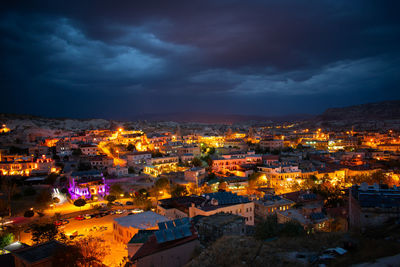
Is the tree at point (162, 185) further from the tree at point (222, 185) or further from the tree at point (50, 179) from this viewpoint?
the tree at point (50, 179)

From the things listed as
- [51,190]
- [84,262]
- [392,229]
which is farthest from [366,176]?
[51,190]

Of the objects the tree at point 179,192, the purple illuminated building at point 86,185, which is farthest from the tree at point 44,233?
the tree at point 179,192

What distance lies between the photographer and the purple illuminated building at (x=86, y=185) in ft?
96.5

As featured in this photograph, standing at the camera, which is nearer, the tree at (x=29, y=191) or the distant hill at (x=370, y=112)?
the tree at (x=29, y=191)

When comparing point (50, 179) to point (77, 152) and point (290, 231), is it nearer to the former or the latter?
point (77, 152)

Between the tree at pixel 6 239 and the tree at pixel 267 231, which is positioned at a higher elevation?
the tree at pixel 267 231

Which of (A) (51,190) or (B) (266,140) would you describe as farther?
(B) (266,140)

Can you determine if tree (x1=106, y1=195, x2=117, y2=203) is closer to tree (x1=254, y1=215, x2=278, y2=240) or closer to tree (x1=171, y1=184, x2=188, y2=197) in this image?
tree (x1=171, y1=184, x2=188, y2=197)

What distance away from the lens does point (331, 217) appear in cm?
2053

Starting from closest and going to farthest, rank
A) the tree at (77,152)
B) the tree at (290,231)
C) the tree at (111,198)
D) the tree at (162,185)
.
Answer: the tree at (290,231) → the tree at (111,198) → the tree at (162,185) → the tree at (77,152)

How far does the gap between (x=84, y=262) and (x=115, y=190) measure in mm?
18915

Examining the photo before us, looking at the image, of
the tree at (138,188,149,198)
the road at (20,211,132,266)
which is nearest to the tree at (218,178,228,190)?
the tree at (138,188,149,198)

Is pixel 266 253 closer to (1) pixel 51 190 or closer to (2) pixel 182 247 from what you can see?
(2) pixel 182 247

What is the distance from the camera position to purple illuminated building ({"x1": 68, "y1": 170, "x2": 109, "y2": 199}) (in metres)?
29.4
